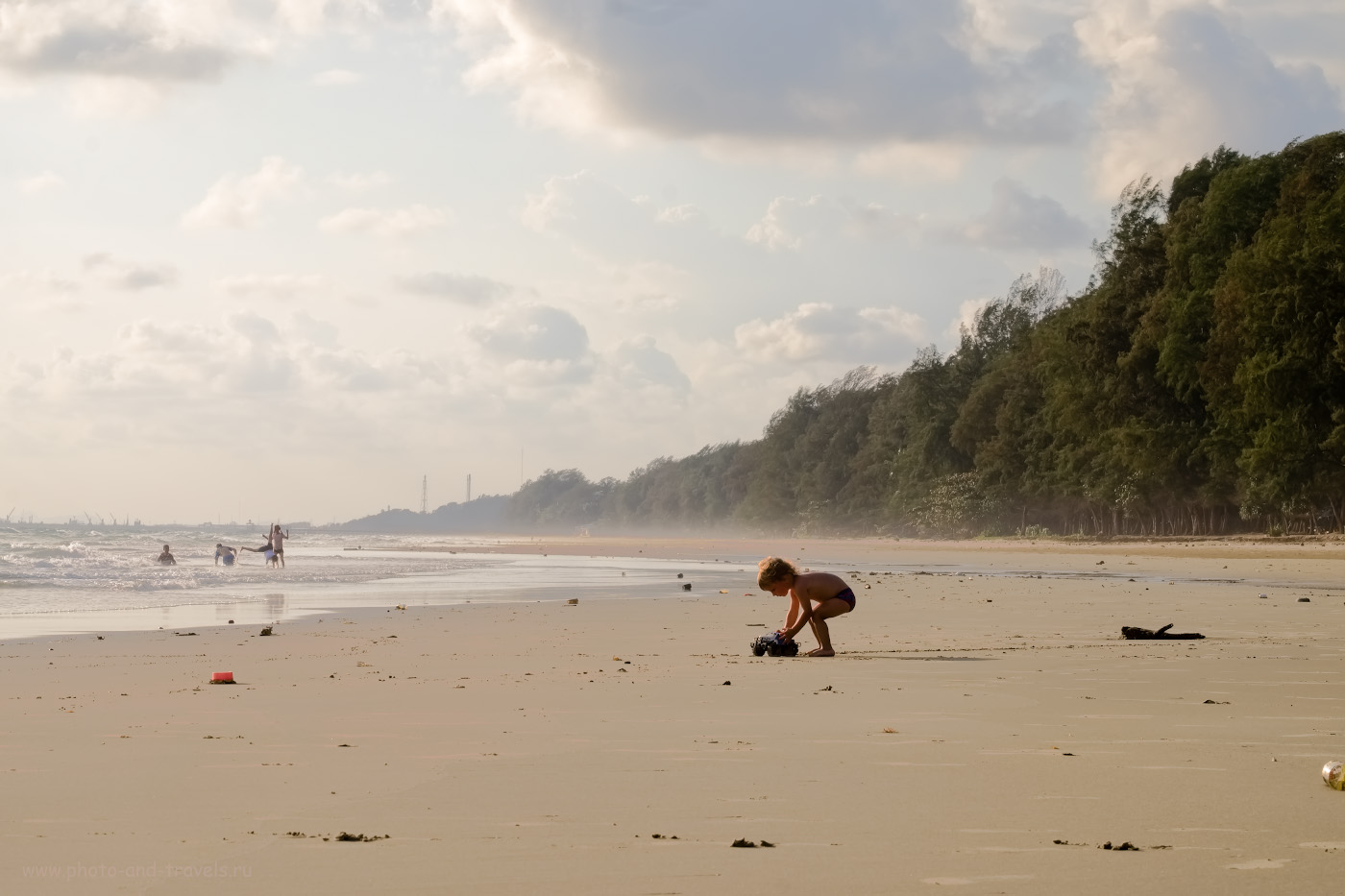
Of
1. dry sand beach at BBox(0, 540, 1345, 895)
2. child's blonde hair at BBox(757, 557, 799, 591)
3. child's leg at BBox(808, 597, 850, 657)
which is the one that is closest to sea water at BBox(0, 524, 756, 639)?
dry sand beach at BBox(0, 540, 1345, 895)

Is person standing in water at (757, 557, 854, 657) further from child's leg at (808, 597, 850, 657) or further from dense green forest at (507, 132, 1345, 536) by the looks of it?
dense green forest at (507, 132, 1345, 536)

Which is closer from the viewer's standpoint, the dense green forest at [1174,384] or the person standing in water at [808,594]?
the person standing in water at [808,594]

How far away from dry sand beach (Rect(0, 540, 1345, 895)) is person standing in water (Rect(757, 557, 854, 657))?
0.40 metres

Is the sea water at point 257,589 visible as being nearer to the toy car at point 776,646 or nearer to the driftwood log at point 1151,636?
the toy car at point 776,646

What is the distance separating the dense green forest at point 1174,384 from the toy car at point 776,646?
3765 centimetres

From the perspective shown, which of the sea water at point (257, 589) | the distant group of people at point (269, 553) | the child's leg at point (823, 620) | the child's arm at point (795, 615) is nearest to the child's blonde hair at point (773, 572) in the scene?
the child's arm at point (795, 615)

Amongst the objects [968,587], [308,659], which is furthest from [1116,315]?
[308,659]

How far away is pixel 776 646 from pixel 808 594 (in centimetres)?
73

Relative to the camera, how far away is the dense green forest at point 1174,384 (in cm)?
4669

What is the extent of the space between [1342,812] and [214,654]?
10.7 meters

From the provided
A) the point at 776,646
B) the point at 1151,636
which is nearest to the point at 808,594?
the point at 776,646

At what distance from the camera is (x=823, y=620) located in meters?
13.0

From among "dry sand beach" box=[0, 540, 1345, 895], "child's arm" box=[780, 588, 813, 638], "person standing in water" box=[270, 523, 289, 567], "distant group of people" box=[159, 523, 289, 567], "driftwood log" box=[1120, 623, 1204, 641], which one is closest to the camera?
"dry sand beach" box=[0, 540, 1345, 895]

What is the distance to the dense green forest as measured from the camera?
46688 mm
